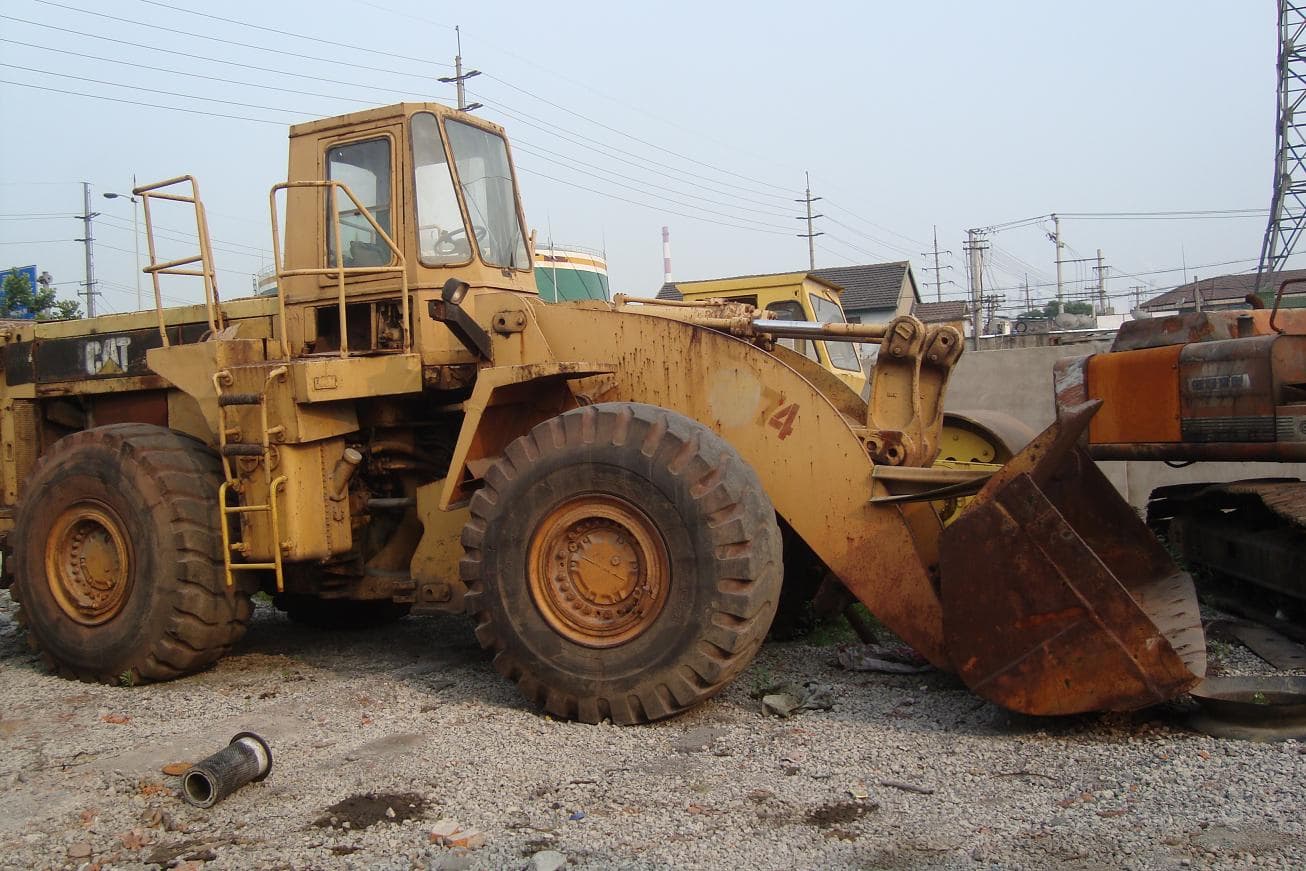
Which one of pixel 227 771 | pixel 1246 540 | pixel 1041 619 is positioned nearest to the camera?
pixel 227 771

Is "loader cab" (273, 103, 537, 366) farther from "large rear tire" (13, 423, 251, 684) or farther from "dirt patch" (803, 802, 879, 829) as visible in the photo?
"dirt patch" (803, 802, 879, 829)

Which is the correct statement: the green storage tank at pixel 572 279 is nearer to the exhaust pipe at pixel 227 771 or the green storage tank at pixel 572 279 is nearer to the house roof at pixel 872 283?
the exhaust pipe at pixel 227 771

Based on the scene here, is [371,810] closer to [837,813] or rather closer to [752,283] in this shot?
[837,813]

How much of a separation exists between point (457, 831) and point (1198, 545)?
19.4 feet

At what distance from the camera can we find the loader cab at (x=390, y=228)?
643 centimetres

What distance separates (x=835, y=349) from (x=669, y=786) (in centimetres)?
855

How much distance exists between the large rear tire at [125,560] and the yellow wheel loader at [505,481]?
0.06 ft

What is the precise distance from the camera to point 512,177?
7.23 meters

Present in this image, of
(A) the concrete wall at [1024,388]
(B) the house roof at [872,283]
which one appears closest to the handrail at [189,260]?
(A) the concrete wall at [1024,388]

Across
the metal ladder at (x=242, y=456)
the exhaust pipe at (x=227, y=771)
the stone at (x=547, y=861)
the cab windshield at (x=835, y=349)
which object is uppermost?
the cab windshield at (x=835, y=349)

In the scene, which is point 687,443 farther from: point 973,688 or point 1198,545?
point 1198,545

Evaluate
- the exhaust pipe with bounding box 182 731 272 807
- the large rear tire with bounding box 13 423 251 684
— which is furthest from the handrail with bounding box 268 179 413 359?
the exhaust pipe with bounding box 182 731 272 807

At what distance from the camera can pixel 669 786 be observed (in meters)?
4.22

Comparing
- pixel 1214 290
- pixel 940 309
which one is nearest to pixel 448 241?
pixel 1214 290
